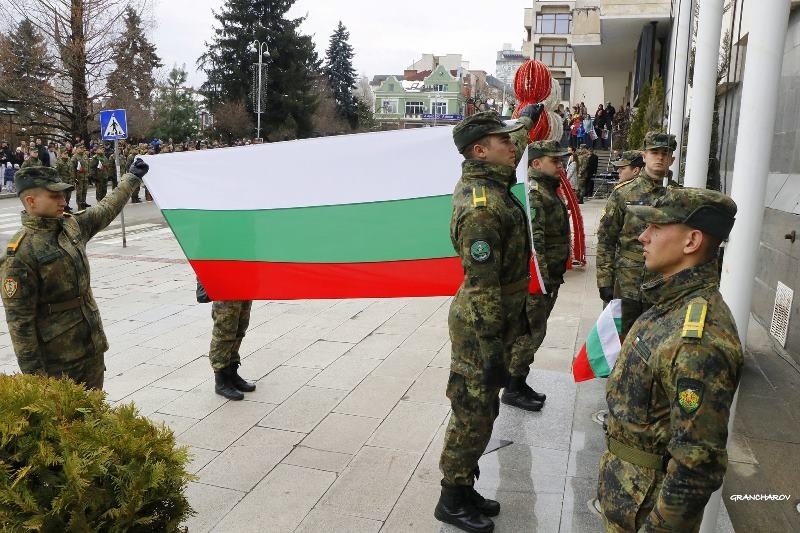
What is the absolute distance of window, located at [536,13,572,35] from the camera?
68125mm

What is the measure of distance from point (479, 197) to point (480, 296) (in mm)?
507

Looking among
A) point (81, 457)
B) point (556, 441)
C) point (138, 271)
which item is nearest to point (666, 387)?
point (81, 457)

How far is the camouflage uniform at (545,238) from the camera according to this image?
519cm

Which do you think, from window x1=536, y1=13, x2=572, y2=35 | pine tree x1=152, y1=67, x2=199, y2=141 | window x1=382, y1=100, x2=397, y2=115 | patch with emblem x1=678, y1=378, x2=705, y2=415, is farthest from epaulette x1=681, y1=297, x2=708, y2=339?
window x1=382, y1=100, x2=397, y2=115

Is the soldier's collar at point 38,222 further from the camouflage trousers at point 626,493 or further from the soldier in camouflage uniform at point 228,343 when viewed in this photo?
the camouflage trousers at point 626,493

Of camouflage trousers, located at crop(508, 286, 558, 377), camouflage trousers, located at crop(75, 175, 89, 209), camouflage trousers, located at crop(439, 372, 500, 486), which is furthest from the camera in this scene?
camouflage trousers, located at crop(75, 175, 89, 209)

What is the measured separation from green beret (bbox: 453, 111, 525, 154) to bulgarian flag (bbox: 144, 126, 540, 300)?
1.00 meters

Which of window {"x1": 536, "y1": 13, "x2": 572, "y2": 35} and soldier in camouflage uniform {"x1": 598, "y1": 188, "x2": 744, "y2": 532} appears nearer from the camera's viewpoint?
soldier in camouflage uniform {"x1": 598, "y1": 188, "x2": 744, "y2": 532}

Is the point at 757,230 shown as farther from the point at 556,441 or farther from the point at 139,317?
the point at 139,317

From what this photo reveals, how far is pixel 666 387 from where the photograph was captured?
2061 millimetres

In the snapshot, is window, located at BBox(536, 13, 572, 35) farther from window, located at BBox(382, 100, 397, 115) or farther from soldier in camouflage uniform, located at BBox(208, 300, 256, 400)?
soldier in camouflage uniform, located at BBox(208, 300, 256, 400)

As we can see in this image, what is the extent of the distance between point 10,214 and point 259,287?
56.1 feet

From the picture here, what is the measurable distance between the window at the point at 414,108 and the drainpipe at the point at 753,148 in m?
102

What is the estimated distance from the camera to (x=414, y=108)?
104250mm
